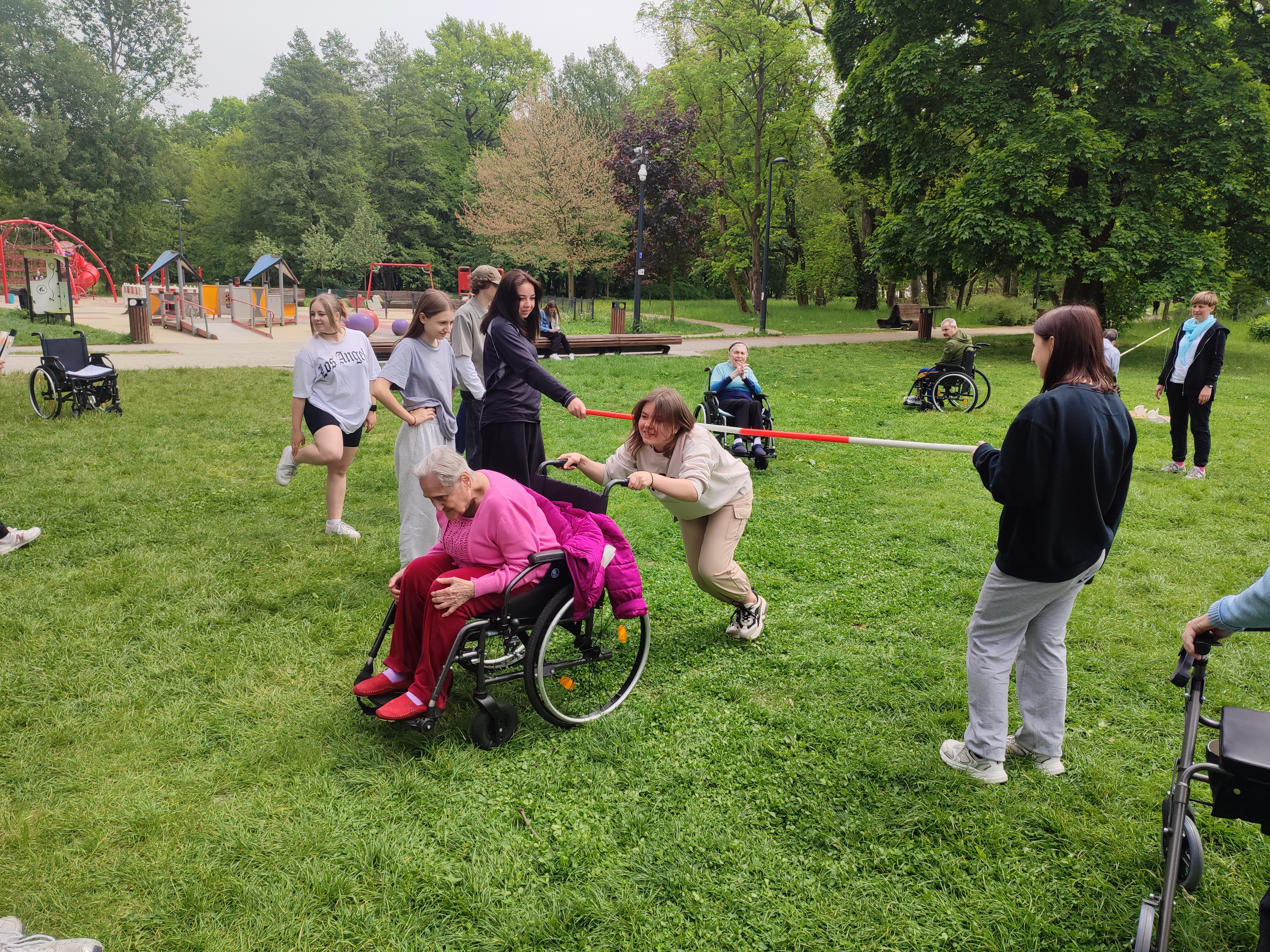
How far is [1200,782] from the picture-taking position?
260cm

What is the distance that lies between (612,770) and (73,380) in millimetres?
10215

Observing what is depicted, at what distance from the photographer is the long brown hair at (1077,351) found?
2.93 meters

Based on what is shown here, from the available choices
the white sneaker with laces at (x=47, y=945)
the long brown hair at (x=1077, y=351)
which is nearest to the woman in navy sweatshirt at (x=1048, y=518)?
the long brown hair at (x=1077, y=351)

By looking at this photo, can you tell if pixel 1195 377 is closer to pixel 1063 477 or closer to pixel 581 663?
pixel 1063 477

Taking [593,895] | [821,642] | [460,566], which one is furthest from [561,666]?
[821,642]

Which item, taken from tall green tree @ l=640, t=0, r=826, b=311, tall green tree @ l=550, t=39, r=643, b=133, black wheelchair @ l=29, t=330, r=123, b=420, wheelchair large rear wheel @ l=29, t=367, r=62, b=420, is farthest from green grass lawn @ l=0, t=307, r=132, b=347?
tall green tree @ l=550, t=39, r=643, b=133

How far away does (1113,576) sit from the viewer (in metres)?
5.70

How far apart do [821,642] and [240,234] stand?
5027 cm

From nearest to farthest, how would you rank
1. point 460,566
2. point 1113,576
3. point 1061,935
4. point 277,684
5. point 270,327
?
point 1061,935
point 460,566
point 277,684
point 1113,576
point 270,327

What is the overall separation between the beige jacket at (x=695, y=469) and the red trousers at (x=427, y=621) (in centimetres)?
91

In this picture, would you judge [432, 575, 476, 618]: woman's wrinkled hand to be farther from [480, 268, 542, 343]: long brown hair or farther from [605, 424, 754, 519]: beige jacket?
[480, 268, 542, 343]: long brown hair

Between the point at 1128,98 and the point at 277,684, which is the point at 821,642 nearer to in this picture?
the point at 277,684

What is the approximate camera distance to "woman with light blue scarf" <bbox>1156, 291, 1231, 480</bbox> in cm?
791

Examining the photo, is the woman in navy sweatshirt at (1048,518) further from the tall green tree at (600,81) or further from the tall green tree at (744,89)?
the tall green tree at (600,81)
